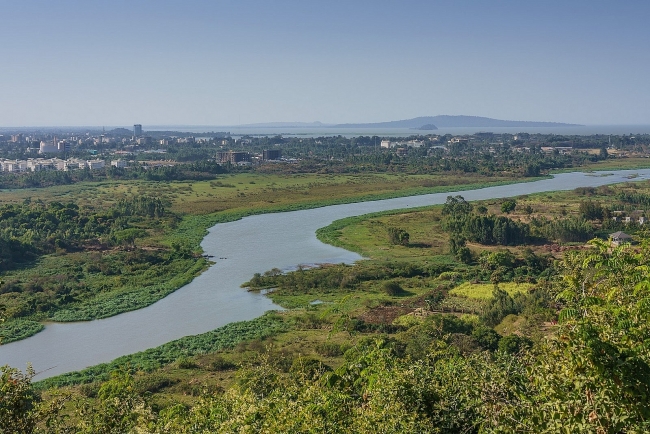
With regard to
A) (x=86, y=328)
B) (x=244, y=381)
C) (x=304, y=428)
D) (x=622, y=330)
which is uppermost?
(x=622, y=330)

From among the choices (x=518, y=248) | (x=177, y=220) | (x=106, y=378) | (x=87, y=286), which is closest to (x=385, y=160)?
(x=177, y=220)

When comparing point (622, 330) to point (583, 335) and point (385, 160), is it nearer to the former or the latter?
point (583, 335)

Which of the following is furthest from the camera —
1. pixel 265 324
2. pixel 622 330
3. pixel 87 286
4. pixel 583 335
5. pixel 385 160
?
pixel 385 160

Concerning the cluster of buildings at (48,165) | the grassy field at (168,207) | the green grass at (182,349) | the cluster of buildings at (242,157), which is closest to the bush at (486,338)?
the green grass at (182,349)

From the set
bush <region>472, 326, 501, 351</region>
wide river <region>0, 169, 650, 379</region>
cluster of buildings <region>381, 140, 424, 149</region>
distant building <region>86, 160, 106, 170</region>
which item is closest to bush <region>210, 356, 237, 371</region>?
wide river <region>0, 169, 650, 379</region>

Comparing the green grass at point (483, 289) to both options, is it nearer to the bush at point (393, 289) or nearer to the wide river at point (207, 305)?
the bush at point (393, 289)

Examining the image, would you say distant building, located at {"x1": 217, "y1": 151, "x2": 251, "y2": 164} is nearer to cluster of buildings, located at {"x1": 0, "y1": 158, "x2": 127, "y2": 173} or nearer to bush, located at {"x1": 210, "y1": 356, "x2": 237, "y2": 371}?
cluster of buildings, located at {"x1": 0, "y1": 158, "x2": 127, "y2": 173}
